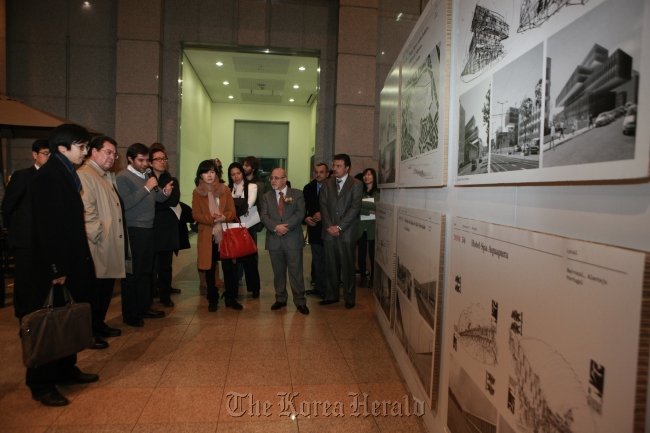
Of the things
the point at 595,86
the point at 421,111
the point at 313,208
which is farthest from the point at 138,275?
the point at 595,86

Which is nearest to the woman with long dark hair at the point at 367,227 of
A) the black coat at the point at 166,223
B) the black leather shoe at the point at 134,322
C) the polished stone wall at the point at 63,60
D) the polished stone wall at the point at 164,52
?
the black coat at the point at 166,223

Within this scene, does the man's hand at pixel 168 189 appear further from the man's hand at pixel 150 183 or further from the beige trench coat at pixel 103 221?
the beige trench coat at pixel 103 221

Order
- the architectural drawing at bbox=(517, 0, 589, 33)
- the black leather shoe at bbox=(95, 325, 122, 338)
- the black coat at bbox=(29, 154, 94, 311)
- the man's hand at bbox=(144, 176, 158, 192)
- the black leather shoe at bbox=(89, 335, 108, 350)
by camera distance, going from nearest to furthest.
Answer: the architectural drawing at bbox=(517, 0, 589, 33)
the black coat at bbox=(29, 154, 94, 311)
the black leather shoe at bbox=(89, 335, 108, 350)
the black leather shoe at bbox=(95, 325, 122, 338)
the man's hand at bbox=(144, 176, 158, 192)

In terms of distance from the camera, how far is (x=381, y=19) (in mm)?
9672

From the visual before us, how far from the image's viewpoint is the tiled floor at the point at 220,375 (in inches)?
108

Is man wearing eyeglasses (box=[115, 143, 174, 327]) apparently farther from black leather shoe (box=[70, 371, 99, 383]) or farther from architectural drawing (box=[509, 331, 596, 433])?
architectural drawing (box=[509, 331, 596, 433])

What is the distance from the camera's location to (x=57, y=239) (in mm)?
2881

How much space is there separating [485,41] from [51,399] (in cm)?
336

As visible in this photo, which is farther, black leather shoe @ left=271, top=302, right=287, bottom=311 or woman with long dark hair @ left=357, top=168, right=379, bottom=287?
woman with long dark hair @ left=357, top=168, right=379, bottom=287

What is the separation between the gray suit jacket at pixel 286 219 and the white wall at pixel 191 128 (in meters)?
5.08

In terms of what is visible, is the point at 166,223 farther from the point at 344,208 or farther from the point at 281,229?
the point at 344,208

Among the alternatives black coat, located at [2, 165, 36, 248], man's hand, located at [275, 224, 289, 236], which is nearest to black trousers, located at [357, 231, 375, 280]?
man's hand, located at [275, 224, 289, 236]

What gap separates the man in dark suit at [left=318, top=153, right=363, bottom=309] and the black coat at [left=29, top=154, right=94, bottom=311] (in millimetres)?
2896

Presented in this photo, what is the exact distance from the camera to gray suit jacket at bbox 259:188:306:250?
516 centimetres
